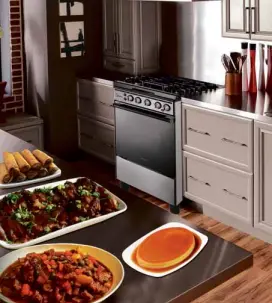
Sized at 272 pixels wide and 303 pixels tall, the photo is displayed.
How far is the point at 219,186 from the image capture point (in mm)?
4316

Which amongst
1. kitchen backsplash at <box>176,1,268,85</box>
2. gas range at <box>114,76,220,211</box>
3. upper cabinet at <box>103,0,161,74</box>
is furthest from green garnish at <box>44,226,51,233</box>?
upper cabinet at <box>103,0,161,74</box>

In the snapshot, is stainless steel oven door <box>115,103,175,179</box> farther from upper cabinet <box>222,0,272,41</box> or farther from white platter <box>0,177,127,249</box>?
white platter <box>0,177,127,249</box>

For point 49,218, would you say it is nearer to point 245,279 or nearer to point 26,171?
point 26,171

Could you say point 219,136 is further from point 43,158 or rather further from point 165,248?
point 165,248

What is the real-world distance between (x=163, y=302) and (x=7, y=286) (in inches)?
17.7

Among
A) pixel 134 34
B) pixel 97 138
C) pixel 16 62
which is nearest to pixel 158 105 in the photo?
pixel 134 34

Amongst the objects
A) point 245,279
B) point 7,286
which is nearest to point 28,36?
point 245,279

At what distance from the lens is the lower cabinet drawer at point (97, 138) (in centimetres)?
551

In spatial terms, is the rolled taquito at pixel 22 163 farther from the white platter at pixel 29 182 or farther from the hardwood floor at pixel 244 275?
the hardwood floor at pixel 244 275

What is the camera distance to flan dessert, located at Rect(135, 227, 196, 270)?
1833 mm

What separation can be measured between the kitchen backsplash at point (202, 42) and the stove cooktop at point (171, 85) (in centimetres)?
16

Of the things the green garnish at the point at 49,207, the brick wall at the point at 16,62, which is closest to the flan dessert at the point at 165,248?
the green garnish at the point at 49,207

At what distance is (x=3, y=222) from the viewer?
2.09 metres

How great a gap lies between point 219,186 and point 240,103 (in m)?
0.62
